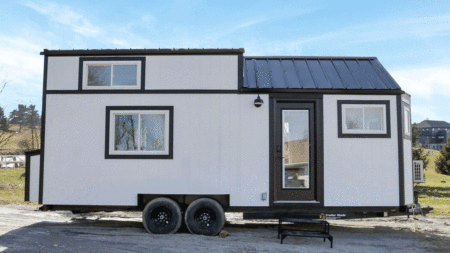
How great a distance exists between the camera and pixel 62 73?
695cm

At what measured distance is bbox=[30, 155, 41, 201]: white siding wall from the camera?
6.83 meters

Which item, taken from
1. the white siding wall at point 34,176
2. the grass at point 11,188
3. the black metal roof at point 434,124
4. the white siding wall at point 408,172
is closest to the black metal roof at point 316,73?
the white siding wall at point 408,172

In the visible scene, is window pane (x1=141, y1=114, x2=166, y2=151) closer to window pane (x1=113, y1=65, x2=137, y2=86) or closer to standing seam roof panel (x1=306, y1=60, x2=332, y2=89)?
window pane (x1=113, y1=65, x2=137, y2=86)

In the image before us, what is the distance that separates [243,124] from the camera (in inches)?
264

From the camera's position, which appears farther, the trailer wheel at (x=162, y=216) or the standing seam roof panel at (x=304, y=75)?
the standing seam roof panel at (x=304, y=75)

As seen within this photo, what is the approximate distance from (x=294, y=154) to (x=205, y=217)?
2159 mm

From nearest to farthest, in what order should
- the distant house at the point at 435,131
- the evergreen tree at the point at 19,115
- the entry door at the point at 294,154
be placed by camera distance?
the entry door at the point at 294,154 < the evergreen tree at the point at 19,115 < the distant house at the point at 435,131

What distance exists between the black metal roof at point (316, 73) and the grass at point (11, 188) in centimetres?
Result: 906

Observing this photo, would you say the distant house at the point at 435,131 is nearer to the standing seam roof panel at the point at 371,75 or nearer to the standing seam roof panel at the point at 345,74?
the standing seam roof panel at the point at 371,75

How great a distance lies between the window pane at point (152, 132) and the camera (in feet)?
22.2

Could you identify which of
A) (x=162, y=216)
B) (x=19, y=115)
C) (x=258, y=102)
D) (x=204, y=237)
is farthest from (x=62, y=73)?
(x=19, y=115)

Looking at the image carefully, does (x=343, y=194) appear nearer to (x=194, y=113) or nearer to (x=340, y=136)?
(x=340, y=136)

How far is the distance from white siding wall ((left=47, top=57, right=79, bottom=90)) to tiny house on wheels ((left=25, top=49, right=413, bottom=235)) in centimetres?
2

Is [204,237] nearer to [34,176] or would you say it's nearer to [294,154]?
[294,154]
